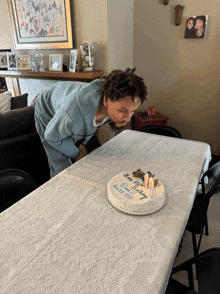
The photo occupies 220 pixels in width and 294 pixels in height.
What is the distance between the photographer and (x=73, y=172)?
1.07 meters

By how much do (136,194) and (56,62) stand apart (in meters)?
2.56

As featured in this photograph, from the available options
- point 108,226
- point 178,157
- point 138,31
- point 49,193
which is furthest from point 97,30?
point 108,226

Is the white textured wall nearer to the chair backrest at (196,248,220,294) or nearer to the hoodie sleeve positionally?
the hoodie sleeve

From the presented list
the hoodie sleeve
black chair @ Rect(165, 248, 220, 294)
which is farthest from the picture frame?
black chair @ Rect(165, 248, 220, 294)

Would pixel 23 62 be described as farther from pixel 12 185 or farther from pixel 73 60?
pixel 12 185

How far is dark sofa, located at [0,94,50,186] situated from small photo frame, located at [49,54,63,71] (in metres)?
1.28

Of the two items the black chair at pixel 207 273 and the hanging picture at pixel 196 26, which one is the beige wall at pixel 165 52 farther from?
the black chair at pixel 207 273

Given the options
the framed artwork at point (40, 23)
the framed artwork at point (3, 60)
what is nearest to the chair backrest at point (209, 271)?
the framed artwork at point (40, 23)

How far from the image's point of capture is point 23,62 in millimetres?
3139

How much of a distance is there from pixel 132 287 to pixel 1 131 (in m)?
1.41

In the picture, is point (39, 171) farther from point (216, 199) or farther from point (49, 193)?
point (216, 199)

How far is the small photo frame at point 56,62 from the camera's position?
2.76 meters

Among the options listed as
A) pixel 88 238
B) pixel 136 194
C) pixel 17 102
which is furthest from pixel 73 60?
pixel 88 238

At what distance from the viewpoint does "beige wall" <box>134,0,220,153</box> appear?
234cm
